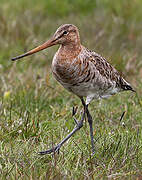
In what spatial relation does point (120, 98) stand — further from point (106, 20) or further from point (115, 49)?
point (106, 20)

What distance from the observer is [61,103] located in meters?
6.09

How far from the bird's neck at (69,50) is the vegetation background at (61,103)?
31.7 inches

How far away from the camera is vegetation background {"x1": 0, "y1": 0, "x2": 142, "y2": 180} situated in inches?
161

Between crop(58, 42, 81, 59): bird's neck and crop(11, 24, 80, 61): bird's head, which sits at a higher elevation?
crop(11, 24, 80, 61): bird's head

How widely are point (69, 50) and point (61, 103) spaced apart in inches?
67.1

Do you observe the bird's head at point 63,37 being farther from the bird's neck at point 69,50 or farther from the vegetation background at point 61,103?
the vegetation background at point 61,103

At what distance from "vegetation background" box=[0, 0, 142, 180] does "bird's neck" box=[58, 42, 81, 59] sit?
804 mm

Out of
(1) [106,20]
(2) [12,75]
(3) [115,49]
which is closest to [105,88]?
(2) [12,75]

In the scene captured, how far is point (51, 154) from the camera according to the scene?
436cm

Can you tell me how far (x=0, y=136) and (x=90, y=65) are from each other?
1.15 meters

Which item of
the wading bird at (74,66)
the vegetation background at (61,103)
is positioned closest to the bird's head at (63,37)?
the wading bird at (74,66)

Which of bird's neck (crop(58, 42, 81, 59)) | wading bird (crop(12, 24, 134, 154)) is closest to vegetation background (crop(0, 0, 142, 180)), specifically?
wading bird (crop(12, 24, 134, 154))

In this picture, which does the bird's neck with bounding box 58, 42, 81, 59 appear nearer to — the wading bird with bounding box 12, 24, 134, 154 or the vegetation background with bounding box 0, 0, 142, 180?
the wading bird with bounding box 12, 24, 134, 154

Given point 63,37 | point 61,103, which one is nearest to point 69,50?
point 63,37
